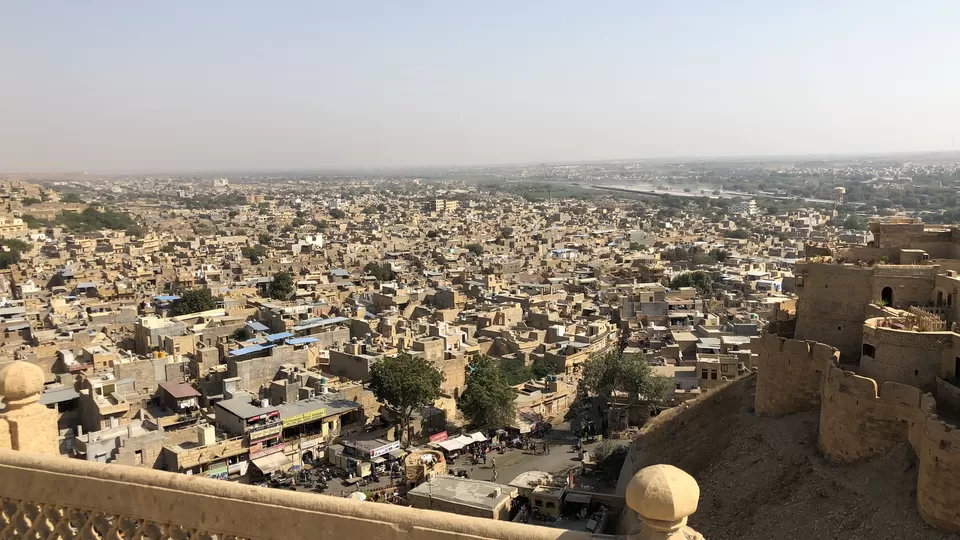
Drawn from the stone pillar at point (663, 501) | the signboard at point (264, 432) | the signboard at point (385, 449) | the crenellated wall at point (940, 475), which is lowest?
the signboard at point (385, 449)

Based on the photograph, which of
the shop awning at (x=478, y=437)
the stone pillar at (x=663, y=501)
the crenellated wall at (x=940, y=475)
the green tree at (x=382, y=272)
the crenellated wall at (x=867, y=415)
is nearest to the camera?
the stone pillar at (x=663, y=501)

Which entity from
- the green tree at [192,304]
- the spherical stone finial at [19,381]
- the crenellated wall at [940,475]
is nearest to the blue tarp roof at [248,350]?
the green tree at [192,304]

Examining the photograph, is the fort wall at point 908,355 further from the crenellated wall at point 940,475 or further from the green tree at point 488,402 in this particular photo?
the green tree at point 488,402

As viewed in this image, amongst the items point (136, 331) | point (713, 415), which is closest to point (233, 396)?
point (136, 331)

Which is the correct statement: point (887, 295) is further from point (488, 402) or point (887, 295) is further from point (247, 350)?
point (247, 350)

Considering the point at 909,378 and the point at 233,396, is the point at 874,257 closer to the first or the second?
the point at 909,378

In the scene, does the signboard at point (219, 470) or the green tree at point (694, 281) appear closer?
the signboard at point (219, 470)

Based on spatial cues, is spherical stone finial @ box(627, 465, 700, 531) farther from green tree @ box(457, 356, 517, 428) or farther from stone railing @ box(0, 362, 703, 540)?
green tree @ box(457, 356, 517, 428)
